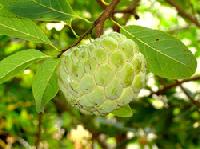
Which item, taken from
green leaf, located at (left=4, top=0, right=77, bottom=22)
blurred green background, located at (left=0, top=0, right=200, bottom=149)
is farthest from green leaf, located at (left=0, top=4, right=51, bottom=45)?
blurred green background, located at (left=0, top=0, right=200, bottom=149)

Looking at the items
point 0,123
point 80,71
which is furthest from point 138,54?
point 0,123

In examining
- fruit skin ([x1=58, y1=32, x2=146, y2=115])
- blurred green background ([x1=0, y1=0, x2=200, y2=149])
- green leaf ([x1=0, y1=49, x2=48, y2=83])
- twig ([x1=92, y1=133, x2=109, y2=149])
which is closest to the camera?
fruit skin ([x1=58, y1=32, x2=146, y2=115])

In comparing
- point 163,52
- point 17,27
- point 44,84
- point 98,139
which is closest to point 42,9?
point 17,27

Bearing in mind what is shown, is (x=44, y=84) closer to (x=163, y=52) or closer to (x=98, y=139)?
(x=163, y=52)

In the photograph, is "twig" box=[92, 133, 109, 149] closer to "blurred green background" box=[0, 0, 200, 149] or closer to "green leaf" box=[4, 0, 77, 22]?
"blurred green background" box=[0, 0, 200, 149]

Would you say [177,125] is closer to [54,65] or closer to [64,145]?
[64,145]

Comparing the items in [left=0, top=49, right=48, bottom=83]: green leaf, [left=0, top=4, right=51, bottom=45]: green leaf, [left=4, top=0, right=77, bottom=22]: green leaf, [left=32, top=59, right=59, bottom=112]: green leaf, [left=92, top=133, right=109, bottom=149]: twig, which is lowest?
[left=92, top=133, right=109, bottom=149]: twig
